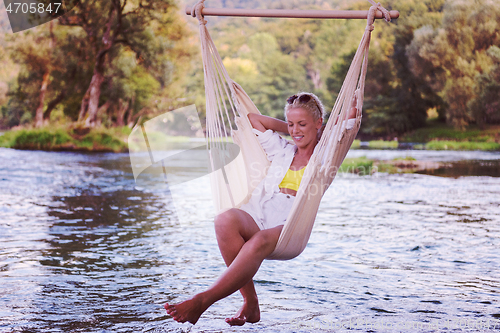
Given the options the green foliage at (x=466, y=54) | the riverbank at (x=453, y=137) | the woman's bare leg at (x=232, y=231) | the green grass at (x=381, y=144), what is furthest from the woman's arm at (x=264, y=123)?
the green grass at (x=381, y=144)

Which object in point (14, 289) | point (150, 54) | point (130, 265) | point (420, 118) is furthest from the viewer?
point (420, 118)

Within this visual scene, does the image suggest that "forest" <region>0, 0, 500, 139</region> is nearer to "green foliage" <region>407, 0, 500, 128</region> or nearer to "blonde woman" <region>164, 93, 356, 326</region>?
"green foliage" <region>407, 0, 500, 128</region>

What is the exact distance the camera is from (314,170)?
1871mm

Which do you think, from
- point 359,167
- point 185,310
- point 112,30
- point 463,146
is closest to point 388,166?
point 359,167

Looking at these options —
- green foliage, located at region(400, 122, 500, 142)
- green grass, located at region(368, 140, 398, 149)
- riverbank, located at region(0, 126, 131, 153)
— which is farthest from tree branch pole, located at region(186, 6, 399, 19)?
green grass, located at region(368, 140, 398, 149)

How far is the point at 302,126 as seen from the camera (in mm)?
1997

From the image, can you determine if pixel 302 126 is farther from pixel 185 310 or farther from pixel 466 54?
pixel 466 54

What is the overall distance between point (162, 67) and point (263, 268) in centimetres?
1390

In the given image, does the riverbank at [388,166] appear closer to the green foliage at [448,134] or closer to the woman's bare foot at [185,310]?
the green foliage at [448,134]

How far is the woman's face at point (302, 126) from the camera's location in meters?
1.97

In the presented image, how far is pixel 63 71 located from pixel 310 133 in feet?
52.5

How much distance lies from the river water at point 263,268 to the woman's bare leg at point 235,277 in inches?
15.6

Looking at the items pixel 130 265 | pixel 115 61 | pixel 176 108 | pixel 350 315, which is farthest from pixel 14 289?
pixel 176 108

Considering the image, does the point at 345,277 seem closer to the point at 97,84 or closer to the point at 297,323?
the point at 297,323
